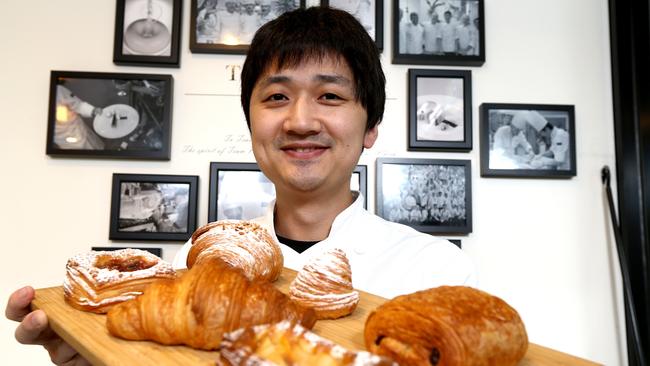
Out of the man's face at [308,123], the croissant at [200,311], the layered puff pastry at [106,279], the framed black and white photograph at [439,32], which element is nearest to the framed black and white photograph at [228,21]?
the framed black and white photograph at [439,32]

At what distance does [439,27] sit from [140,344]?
179 centimetres

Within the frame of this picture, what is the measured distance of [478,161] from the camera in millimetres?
1832

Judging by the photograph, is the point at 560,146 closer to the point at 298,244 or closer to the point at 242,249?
the point at 298,244

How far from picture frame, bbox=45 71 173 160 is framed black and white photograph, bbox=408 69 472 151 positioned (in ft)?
3.66

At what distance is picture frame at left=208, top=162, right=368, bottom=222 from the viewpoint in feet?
5.70

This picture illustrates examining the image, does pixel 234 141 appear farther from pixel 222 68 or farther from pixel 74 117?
pixel 74 117

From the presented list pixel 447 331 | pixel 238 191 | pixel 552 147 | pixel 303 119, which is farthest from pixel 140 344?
pixel 552 147

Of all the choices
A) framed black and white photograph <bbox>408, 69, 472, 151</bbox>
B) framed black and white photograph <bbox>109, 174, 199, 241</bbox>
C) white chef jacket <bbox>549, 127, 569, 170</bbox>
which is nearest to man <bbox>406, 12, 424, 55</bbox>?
framed black and white photograph <bbox>408, 69, 472, 151</bbox>

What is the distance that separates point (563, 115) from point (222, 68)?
1.62m

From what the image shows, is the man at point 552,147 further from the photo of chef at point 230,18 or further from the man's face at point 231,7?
the man's face at point 231,7

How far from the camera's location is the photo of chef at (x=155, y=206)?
1.73 m

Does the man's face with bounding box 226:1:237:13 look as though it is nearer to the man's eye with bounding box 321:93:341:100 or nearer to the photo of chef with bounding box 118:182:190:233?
the photo of chef with bounding box 118:182:190:233

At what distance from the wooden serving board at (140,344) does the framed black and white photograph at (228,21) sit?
1321 millimetres

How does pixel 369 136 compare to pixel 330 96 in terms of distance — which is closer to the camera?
pixel 330 96
